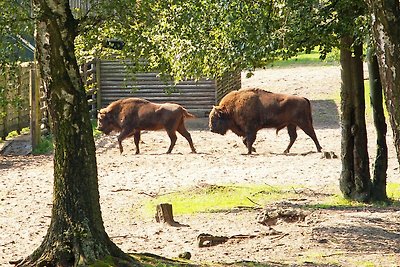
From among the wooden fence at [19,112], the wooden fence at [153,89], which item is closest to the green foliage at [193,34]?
the wooden fence at [19,112]

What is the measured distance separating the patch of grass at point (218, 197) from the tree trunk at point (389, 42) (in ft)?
25.3

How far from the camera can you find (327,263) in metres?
9.84

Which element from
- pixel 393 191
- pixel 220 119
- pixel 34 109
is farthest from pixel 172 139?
pixel 393 191

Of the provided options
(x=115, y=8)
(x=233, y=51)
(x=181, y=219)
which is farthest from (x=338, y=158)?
(x=115, y=8)

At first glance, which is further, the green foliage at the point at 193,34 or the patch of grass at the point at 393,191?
the patch of grass at the point at 393,191

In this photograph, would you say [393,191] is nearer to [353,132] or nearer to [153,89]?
[353,132]

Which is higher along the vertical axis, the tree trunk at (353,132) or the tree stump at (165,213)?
the tree trunk at (353,132)

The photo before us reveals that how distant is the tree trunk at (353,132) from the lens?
1442 centimetres

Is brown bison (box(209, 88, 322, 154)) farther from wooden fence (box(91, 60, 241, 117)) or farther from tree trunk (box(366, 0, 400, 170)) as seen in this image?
tree trunk (box(366, 0, 400, 170))

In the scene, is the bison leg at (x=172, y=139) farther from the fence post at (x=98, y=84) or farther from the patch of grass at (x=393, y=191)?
the fence post at (x=98, y=84)

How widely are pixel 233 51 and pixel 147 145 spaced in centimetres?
1352

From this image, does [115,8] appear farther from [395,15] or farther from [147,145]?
[147,145]

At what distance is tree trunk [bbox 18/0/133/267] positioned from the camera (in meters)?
8.62

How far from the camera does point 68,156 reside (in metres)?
8.75
